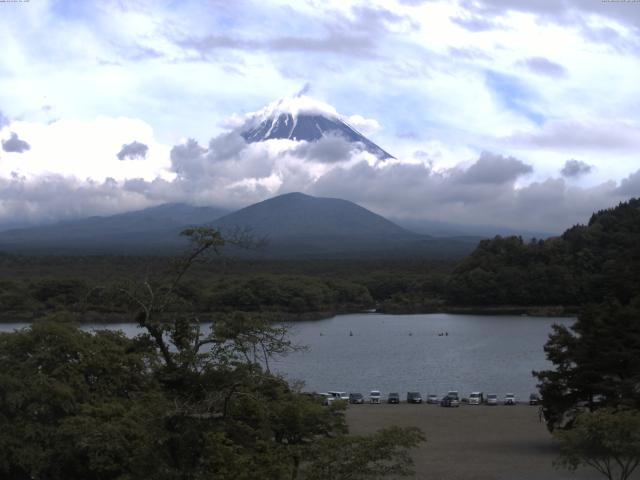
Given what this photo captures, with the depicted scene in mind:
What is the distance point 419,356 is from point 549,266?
2924 centimetres

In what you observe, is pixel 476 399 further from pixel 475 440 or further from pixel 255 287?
pixel 255 287

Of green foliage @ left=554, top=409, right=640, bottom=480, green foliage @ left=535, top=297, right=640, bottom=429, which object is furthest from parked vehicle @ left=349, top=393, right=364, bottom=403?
green foliage @ left=554, top=409, right=640, bottom=480

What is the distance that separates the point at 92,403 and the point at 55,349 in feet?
3.47

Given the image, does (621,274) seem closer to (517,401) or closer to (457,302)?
(517,401)

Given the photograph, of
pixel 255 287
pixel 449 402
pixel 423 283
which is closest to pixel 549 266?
pixel 423 283

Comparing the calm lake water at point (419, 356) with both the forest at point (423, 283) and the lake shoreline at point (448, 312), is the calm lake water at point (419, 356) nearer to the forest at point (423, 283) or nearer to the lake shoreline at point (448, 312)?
the lake shoreline at point (448, 312)

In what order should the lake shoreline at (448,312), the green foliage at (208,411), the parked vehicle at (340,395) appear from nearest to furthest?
the green foliage at (208,411), the parked vehicle at (340,395), the lake shoreline at (448,312)

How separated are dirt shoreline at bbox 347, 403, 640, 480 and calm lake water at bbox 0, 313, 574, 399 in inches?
116

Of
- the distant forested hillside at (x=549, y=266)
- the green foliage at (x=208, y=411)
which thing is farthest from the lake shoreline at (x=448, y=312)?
the green foliage at (x=208, y=411)

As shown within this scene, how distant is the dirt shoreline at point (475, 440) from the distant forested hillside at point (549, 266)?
36699 millimetres

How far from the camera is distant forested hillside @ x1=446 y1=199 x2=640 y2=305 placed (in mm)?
57312

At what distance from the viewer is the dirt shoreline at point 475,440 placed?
1327 cm

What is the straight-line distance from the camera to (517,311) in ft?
188

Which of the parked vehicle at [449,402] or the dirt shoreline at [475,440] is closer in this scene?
the dirt shoreline at [475,440]
